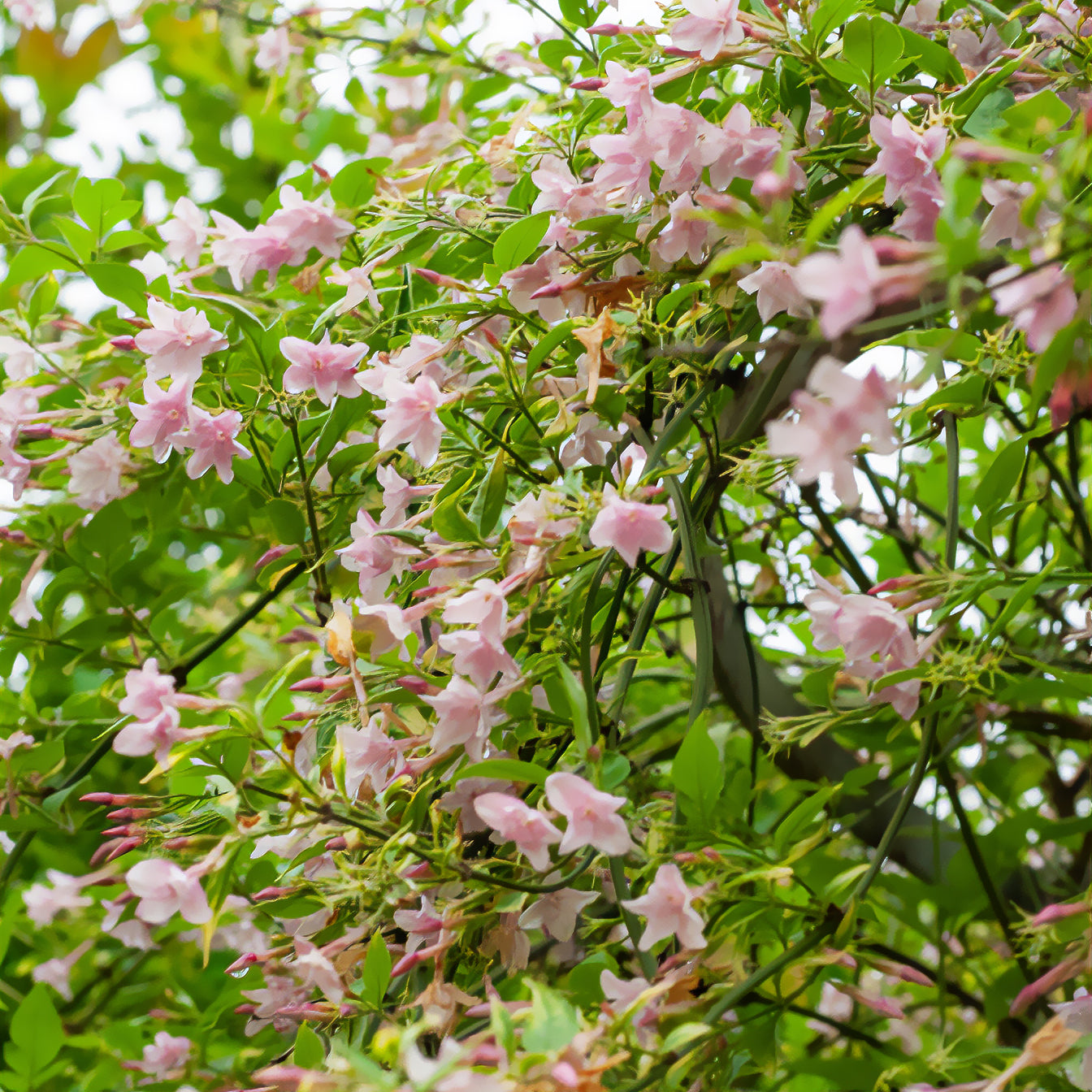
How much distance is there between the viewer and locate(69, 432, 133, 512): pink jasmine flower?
2.91ft

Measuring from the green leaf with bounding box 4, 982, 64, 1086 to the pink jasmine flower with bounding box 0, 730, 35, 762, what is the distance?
188 mm

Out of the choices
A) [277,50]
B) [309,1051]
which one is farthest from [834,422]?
[277,50]

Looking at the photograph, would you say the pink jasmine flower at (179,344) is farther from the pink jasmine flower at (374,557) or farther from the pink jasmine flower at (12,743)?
the pink jasmine flower at (12,743)

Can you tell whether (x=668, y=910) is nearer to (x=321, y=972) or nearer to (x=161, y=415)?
(x=321, y=972)

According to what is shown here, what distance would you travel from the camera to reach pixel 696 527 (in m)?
0.68

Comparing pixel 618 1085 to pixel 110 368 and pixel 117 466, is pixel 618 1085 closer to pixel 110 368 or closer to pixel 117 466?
pixel 117 466

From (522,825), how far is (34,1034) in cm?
51

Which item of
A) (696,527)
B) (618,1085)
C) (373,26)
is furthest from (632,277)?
(373,26)

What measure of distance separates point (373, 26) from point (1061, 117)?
3.30 feet

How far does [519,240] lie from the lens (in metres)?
0.68

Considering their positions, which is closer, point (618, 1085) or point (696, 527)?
point (618, 1085)

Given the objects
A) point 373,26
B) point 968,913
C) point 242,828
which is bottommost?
point 968,913

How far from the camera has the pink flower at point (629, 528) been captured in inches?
21.3

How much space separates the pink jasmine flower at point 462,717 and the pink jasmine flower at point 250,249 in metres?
0.40
